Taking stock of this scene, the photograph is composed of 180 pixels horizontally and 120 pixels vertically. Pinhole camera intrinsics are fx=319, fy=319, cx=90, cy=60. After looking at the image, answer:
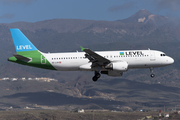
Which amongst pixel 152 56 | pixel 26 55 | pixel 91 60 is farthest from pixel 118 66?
pixel 26 55

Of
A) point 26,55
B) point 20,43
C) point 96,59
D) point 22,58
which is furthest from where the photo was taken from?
point 20,43

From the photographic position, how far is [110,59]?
2699 inches

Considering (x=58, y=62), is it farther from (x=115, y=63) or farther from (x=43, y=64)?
(x=115, y=63)

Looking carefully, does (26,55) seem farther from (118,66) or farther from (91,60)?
(118,66)

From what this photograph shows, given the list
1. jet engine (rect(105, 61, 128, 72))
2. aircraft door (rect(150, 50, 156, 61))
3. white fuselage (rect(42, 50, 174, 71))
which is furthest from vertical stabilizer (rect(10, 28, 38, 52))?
aircraft door (rect(150, 50, 156, 61))

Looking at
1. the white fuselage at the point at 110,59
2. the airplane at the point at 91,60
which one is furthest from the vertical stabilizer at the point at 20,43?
the white fuselage at the point at 110,59

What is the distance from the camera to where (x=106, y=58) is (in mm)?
67688

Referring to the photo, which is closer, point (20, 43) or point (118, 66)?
point (118, 66)

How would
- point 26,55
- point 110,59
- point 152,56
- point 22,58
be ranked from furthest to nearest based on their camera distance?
point 26,55
point 152,56
point 22,58
point 110,59

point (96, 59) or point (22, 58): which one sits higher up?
point (22, 58)

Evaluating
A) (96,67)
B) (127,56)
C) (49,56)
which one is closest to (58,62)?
(49,56)

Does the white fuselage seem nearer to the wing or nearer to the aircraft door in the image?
the aircraft door

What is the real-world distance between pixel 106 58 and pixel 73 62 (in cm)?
723

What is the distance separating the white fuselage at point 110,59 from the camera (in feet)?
225
